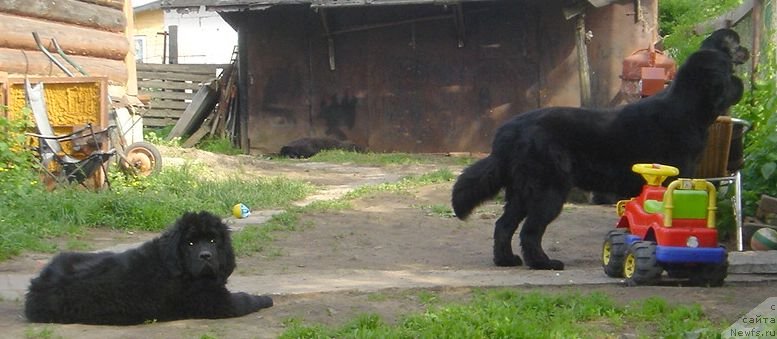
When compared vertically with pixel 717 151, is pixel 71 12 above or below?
above

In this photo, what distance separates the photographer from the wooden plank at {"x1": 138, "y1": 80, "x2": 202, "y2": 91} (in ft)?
83.5

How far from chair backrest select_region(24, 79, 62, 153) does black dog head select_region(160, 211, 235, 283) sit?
6162 mm

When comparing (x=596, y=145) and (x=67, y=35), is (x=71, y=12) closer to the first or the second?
(x=67, y=35)

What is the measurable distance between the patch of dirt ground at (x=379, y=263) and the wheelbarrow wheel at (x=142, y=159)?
208 centimetres

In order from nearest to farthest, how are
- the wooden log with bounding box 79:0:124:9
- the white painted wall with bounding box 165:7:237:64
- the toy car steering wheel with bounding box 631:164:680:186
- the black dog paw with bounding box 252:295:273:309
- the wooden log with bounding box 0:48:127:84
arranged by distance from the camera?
the black dog paw with bounding box 252:295:273:309
the toy car steering wheel with bounding box 631:164:680:186
the wooden log with bounding box 0:48:127:84
the wooden log with bounding box 79:0:124:9
the white painted wall with bounding box 165:7:237:64

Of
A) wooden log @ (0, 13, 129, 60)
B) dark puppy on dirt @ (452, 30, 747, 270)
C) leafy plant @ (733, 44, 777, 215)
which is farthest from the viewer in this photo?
wooden log @ (0, 13, 129, 60)

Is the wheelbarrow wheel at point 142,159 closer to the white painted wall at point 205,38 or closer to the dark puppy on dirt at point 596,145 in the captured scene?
the dark puppy on dirt at point 596,145

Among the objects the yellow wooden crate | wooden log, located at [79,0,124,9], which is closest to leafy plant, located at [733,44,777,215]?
the yellow wooden crate

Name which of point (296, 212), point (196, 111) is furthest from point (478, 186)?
point (196, 111)

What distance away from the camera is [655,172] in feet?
25.8

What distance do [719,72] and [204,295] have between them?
14.9ft

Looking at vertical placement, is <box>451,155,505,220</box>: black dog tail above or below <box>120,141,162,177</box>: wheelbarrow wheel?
below

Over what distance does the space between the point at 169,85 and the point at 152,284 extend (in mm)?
19421

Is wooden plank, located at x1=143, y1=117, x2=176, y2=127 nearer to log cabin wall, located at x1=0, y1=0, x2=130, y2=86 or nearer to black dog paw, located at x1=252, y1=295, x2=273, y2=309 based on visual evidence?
log cabin wall, located at x1=0, y1=0, x2=130, y2=86
